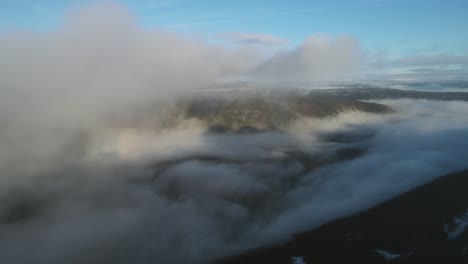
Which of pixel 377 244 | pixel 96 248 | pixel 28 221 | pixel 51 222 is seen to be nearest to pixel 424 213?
pixel 377 244

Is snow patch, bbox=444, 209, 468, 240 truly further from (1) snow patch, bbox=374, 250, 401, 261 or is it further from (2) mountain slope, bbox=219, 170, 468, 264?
(1) snow patch, bbox=374, 250, 401, 261

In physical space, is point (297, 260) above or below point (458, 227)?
below

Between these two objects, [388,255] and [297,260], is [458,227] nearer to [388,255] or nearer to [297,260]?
[388,255]

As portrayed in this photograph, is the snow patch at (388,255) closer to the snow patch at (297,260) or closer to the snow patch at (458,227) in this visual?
the snow patch at (458,227)

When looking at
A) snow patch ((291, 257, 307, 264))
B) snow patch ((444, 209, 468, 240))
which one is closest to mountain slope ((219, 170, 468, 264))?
snow patch ((444, 209, 468, 240))

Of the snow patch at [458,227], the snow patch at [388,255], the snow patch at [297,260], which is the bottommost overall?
the snow patch at [388,255]

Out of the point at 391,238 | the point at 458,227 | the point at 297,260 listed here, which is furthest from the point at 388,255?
the point at 458,227

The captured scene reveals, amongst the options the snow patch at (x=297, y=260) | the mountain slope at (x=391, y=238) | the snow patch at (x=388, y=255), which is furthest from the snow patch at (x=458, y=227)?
the snow patch at (x=297, y=260)

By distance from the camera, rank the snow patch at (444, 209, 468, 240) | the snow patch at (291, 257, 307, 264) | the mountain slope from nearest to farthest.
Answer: the snow patch at (291, 257, 307, 264) → the mountain slope → the snow patch at (444, 209, 468, 240)

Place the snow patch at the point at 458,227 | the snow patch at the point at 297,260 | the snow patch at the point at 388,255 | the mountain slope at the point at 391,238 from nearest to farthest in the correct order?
the snow patch at the point at 297,260
the mountain slope at the point at 391,238
the snow patch at the point at 388,255
the snow patch at the point at 458,227

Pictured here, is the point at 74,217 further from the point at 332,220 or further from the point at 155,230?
the point at 332,220

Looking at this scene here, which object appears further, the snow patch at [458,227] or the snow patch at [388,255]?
the snow patch at [458,227]
